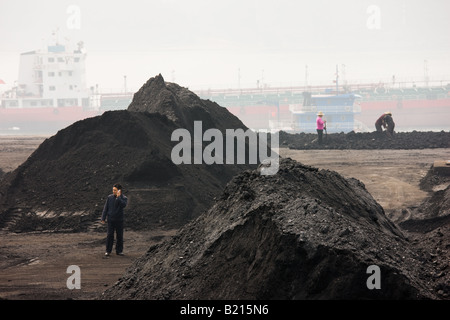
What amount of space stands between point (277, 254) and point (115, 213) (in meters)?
5.36

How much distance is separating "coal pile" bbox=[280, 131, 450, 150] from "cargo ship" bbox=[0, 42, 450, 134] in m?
58.8

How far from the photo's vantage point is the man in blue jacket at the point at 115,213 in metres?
12.1

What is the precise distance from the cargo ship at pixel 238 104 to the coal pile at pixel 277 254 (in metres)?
84.6

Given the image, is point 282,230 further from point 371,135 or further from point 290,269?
point 371,135

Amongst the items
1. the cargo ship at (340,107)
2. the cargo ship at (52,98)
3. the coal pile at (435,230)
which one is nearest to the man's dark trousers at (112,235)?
the coal pile at (435,230)

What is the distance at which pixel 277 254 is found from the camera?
24.0 ft

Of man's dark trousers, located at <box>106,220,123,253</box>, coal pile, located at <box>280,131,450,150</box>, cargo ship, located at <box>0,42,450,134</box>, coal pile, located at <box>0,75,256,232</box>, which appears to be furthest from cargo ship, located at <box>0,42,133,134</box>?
man's dark trousers, located at <box>106,220,123,253</box>

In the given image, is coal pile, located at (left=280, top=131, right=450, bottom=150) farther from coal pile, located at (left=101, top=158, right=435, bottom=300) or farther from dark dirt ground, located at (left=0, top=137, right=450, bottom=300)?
coal pile, located at (left=101, top=158, right=435, bottom=300)

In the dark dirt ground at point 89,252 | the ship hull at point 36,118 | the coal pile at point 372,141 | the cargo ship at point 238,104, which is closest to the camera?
the dark dirt ground at point 89,252

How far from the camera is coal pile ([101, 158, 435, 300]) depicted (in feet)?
22.9

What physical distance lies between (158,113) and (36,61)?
95.9m

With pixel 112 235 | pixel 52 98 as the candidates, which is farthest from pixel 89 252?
pixel 52 98

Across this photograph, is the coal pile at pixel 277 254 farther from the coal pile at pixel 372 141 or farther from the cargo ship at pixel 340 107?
the cargo ship at pixel 340 107
